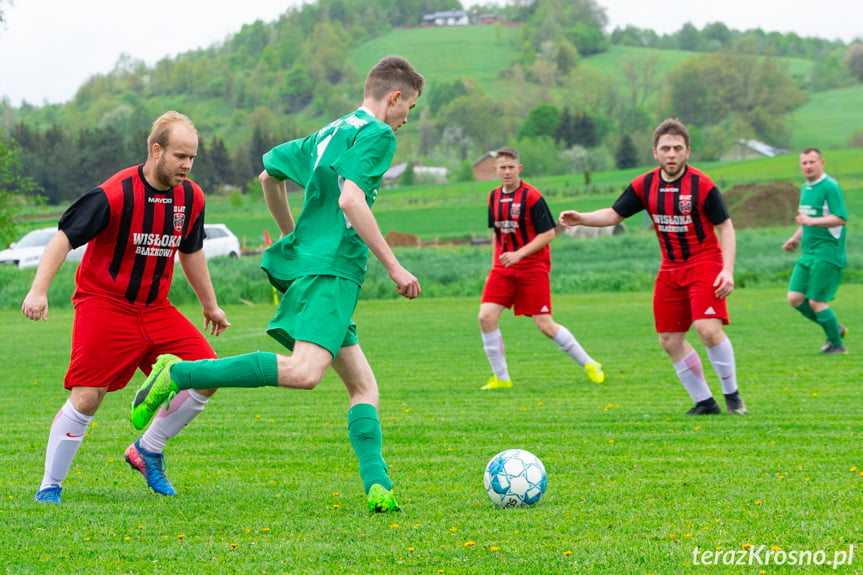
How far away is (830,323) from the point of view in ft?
36.8

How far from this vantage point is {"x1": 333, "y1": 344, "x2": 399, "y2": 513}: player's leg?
439 cm

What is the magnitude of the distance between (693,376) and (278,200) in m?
4.06

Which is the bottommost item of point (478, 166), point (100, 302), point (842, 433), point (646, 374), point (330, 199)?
point (478, 166)

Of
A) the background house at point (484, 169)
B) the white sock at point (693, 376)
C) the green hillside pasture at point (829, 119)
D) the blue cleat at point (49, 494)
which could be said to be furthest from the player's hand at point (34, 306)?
the green hillside pasture at point (829, 119)

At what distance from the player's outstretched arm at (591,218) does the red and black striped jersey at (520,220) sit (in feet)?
6.93

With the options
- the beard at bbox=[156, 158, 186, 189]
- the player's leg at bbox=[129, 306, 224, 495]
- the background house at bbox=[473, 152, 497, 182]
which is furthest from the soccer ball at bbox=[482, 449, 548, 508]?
the background house at bbox=[473, 152, 497, 182]

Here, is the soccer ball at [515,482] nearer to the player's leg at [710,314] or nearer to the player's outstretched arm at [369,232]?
the player's outstretched arm at [369,232]

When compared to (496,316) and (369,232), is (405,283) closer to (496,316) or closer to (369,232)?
(369,232)

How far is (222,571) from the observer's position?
11.3ft

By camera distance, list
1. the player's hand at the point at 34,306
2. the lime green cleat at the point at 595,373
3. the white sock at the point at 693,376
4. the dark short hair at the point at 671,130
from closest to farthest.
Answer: the player's hand at the point at 34,306 → the dark short hair at the point at 671,130 → the white sock at the point at 693,376 → the lime green cleat at the point at 595,373

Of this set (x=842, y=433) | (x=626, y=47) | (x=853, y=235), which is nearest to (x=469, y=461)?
(x=842, y=433)

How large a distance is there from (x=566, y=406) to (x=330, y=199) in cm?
436

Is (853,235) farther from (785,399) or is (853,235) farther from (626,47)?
(626,47)

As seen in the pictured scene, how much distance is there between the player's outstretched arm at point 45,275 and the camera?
4301 millimetres
